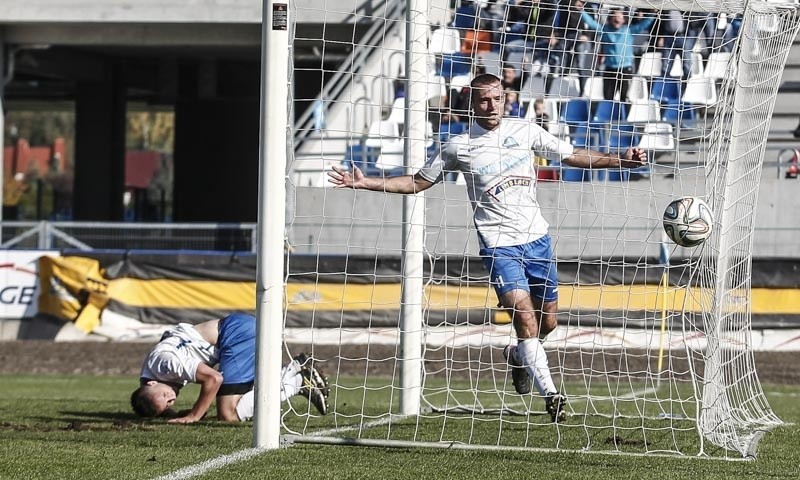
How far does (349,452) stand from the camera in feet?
23.8

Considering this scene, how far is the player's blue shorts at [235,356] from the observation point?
9.21m

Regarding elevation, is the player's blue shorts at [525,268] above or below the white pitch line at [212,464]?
above

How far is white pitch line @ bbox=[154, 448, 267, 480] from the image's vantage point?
6.17 meters

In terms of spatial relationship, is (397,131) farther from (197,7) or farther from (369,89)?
(197,7)

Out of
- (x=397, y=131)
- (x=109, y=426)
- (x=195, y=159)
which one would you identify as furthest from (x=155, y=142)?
(x=109, y=426)

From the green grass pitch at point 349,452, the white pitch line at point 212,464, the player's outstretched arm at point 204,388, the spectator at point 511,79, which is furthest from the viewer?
the spectator at point 511,79

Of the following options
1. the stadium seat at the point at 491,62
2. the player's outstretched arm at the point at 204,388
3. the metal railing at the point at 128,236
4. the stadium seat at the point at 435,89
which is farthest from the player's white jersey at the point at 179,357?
the metal railing at the point at 128,236

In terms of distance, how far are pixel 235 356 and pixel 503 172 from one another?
7.62ft

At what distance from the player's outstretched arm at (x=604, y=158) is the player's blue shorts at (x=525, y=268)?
1.99ft

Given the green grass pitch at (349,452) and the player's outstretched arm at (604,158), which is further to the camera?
the player's outstretched arm at (604,158)

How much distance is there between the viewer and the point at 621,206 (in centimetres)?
1905

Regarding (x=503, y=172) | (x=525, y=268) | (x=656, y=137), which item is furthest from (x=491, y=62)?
(x=656, y=137)

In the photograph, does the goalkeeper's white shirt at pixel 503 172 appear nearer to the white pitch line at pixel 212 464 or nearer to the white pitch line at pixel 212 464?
the white pitch line at pixel 212 464

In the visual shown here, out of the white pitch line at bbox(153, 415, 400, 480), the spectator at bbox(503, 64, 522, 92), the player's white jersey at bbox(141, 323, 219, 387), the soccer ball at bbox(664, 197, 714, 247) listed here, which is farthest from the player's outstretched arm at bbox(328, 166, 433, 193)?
the spectator at bbox(503, 64, 522, 92)
